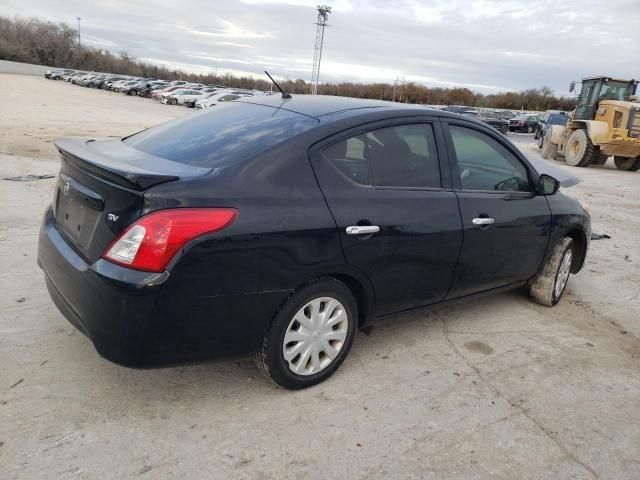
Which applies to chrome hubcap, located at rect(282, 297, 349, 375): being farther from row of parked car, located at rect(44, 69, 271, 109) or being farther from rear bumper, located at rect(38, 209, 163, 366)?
row of parked car, located at rect(44, 69, 271, 109)

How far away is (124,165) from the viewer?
2.64 meters

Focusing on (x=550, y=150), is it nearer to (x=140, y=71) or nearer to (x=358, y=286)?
(x=358, y=286)

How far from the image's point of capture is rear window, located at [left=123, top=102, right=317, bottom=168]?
2850mm

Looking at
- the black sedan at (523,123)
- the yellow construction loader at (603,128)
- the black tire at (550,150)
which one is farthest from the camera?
the black sedan at (523,123)

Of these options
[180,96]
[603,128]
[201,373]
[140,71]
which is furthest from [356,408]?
[140,71]

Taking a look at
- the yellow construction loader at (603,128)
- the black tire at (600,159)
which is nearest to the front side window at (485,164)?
the yellow construction loader at (603,128)

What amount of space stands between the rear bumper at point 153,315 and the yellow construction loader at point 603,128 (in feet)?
55.4

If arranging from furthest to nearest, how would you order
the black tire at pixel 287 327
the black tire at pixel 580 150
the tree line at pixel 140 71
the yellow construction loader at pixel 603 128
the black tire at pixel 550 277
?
1. the tree line at pixel 140 71
2. the black tire at pixel 580 150
3. the yellow construction loader at pixel 603 128
4. the black tire at pixel 550 277
5. the black tire at pixel 287 327

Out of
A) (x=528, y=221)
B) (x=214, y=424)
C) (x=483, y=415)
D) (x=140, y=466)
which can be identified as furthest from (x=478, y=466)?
(x=528, y=221)

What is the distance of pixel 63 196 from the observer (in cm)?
303

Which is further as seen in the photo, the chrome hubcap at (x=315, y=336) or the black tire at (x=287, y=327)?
the chrome hubcap at (x=315, y=336)

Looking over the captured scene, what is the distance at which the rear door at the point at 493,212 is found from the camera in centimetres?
359

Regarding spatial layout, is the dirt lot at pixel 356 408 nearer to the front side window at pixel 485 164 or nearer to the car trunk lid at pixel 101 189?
the car trunk lid at pixel 101 189

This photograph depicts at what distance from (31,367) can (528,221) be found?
354cm
